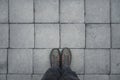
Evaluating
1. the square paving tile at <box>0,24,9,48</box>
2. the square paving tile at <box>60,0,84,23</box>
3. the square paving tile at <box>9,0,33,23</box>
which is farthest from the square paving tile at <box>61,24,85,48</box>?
the square paving tile at <box>0,24,9,48</box>

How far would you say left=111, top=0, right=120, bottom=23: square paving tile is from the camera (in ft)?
16.0

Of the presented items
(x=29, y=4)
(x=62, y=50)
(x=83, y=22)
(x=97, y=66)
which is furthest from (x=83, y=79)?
(x=29, y=4)

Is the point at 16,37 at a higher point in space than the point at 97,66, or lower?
higher

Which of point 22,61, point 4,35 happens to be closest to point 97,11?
point 22,61

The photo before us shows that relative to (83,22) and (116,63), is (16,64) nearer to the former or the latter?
(83,22)

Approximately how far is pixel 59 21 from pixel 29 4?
0.73 meters

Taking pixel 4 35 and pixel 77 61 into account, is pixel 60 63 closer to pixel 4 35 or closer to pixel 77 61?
pixel 77 61

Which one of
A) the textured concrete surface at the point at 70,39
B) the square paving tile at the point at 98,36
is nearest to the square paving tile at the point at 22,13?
the textured concrete surface at the point at 70,39

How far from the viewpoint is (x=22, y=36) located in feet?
16.1

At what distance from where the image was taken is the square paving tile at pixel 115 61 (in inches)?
191

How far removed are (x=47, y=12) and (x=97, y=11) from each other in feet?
3.47

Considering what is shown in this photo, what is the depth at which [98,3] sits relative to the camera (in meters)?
4.89

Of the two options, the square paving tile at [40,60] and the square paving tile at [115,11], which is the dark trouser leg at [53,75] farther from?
the square paving tile at [115,11]

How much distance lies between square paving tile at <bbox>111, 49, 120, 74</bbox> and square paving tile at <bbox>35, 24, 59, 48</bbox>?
1.20 m
